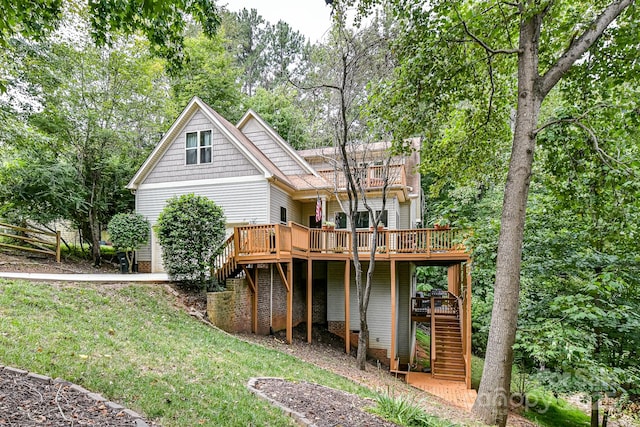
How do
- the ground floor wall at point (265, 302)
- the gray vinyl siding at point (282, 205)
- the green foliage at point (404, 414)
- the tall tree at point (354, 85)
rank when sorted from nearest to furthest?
1. the green foliage at point (404, 414)
2. the tall tree at point (354, 85)
3. the ground floor wall at point (265, 302)
4. the gray vinyl siding at point (282, 205)

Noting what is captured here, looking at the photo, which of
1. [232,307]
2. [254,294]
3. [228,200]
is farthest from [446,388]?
[228,200]

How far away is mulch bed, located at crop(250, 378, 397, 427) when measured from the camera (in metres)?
4.63

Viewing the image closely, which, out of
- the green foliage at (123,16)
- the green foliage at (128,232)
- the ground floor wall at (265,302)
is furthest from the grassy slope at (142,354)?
the green foliage at (128,232)

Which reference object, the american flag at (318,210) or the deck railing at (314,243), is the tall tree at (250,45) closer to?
the american flag at (318,210)

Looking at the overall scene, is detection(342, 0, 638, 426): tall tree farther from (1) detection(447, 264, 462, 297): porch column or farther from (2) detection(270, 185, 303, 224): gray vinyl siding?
(1) detection(447, 264, 462, 297): porch column

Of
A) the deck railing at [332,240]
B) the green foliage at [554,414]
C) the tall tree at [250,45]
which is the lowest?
the green foliage at [554,414]

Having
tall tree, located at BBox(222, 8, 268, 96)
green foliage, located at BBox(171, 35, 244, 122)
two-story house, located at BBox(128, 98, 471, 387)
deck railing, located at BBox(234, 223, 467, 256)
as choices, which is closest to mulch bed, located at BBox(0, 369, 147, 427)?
deck railing, located at BBox(234, 223, 467, 256)

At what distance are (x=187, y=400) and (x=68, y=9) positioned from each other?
47.4 feet

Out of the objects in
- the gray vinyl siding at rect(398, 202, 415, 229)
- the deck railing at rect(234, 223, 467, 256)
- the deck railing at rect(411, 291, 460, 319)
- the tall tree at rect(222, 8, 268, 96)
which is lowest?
the deck railing at rect(411, 291, 460, 319)

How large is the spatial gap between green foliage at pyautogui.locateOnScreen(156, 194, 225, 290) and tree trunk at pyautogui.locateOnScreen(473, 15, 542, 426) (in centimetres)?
721

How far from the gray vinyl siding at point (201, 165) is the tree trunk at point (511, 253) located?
9.05 metres

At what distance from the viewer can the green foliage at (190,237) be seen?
996 cm

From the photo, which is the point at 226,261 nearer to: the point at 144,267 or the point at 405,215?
the point at 144,267

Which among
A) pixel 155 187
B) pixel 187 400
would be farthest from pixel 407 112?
pixel 155 187
